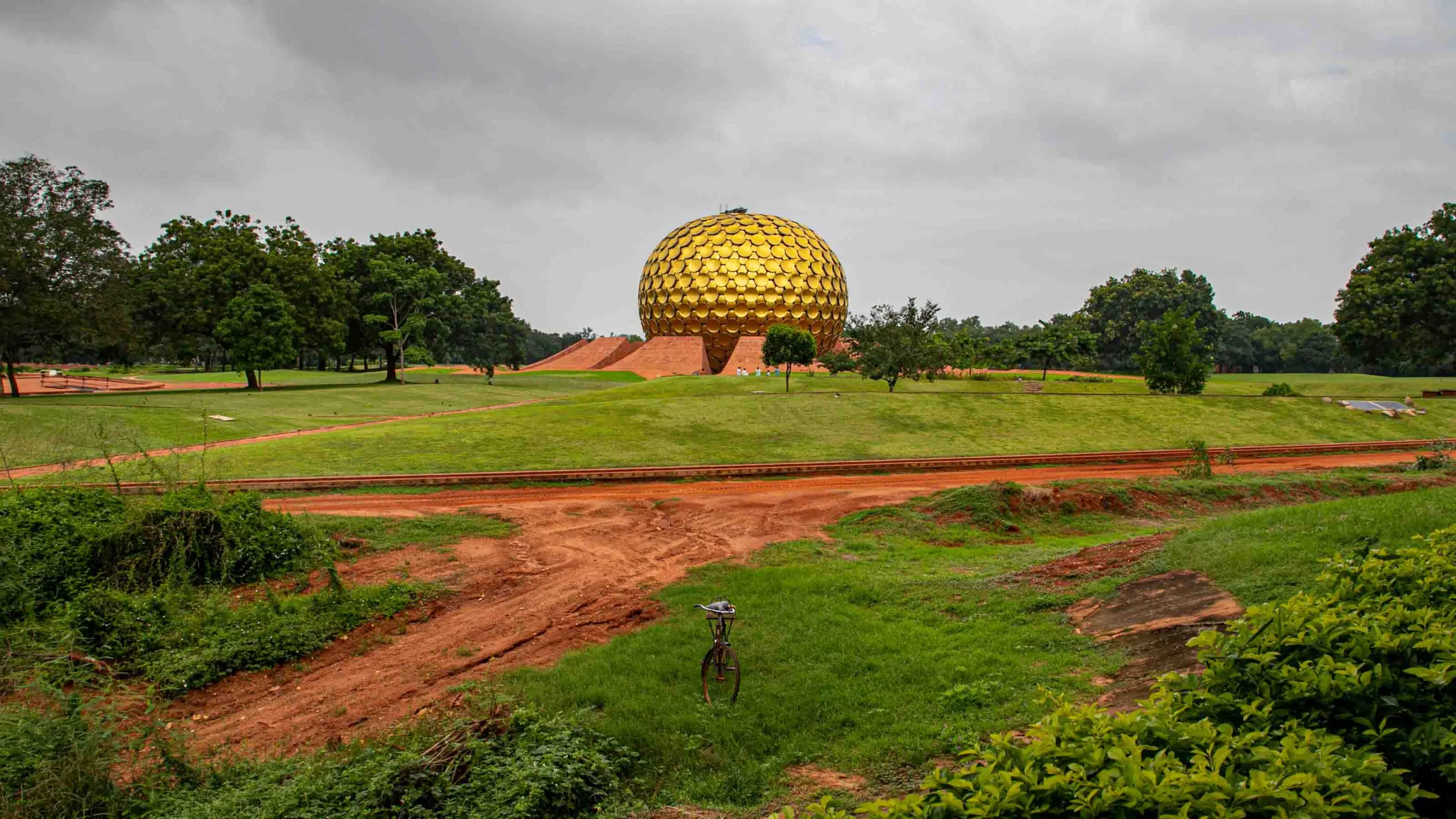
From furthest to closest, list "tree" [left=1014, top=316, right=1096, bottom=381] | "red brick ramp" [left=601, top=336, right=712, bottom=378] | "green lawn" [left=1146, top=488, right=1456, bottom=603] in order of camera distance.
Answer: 1. "red brick ramp" [left=601, top=336, right=712, bottom=378]
2. "tree" [left=1014, top=316, right=1096, bottom=381]
3. "green lawn" [left=1146, top=488, right=1456, bottom=603]

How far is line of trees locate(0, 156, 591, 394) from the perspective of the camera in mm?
29344

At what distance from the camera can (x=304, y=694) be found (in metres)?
7.89

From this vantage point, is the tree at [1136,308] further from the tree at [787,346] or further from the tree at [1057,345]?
the tree at [787,346]

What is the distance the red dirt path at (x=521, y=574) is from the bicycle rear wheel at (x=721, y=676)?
6.42 feet

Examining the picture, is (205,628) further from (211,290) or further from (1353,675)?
(211,290)

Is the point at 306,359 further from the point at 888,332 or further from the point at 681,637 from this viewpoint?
the point at 681,637

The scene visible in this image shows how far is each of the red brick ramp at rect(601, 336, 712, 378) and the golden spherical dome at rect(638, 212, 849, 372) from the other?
6.70 feet

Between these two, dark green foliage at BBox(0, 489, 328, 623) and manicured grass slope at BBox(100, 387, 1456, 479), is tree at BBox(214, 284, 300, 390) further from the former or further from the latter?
dark green foliage at BBox(0, 489, 328, 623)

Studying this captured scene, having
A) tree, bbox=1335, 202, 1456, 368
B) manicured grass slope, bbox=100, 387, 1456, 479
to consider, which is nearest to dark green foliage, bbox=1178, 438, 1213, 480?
manicured grass slope, bbox=100, 387, 1456, 479

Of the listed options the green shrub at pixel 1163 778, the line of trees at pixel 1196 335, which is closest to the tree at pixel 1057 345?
the line of trees at pixel 1196 335

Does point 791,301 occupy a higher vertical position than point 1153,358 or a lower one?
higher

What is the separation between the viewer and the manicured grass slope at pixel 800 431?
21219 millimetres

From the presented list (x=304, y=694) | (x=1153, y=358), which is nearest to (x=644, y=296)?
(x=1153, y=358)

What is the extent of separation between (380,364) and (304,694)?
80.3 m
